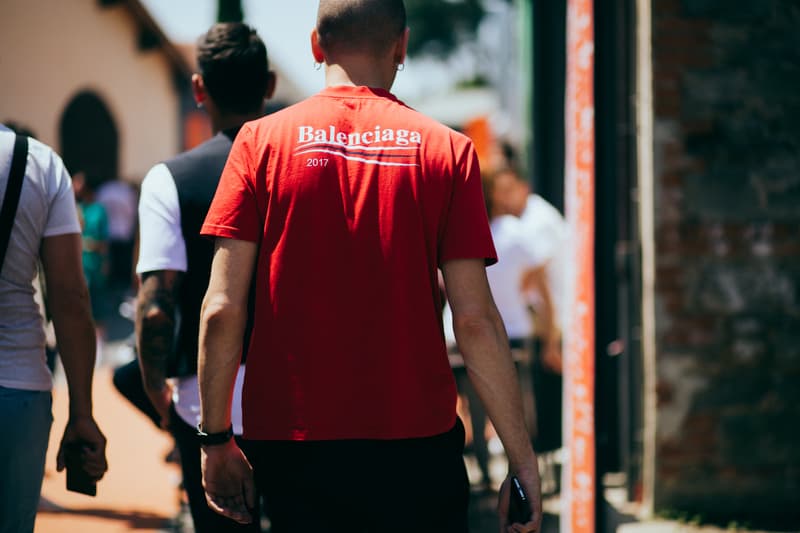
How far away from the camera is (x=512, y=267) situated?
5742 mm

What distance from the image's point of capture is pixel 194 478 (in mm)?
2752

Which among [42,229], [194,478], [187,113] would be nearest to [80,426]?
[194,478]

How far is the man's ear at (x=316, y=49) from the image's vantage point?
2369 millimetres

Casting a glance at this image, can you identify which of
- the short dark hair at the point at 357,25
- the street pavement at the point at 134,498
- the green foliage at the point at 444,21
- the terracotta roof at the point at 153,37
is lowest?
the street pavement at the point at 134,498

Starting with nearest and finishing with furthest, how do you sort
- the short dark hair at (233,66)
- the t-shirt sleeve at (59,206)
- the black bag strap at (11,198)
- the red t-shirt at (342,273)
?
the red t-shirt at (342,273), the black bag strap at (11,198), the t-shirt sleeve at (59,206), the short dark hair at (233,66)

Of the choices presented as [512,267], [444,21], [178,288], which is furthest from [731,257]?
[444,21]

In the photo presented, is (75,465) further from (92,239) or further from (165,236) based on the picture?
(92,239)

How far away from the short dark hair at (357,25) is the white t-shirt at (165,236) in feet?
2.53

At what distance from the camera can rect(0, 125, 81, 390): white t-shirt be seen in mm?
2525

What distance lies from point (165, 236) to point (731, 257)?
3.43 meters

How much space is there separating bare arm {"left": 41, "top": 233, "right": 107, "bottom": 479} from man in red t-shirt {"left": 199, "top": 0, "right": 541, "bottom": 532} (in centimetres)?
73

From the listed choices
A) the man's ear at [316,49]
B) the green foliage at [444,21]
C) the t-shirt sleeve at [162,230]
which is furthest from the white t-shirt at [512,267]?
the green foliage at [444,21]

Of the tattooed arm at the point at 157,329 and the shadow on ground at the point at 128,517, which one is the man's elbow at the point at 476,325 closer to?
the tattooed arm at the point at 157,329

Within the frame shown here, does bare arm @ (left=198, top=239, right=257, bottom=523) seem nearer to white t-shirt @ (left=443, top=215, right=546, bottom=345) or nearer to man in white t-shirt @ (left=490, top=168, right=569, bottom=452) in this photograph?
white t-shirt @ (left=443, top=215, right=546, bottom=345)
